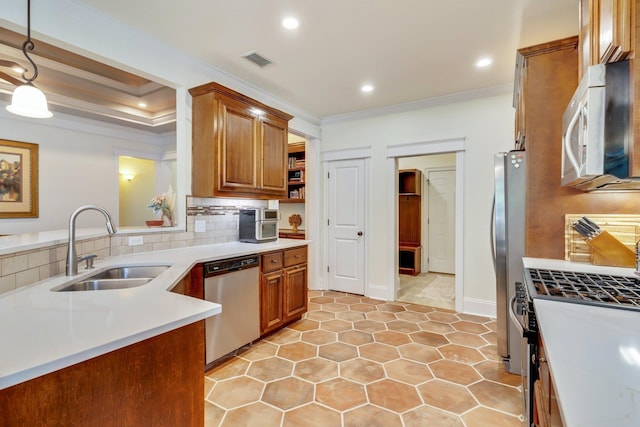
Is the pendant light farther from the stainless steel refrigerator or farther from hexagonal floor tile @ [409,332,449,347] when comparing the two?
hexagonal floor tile @ [409,332,449,347]

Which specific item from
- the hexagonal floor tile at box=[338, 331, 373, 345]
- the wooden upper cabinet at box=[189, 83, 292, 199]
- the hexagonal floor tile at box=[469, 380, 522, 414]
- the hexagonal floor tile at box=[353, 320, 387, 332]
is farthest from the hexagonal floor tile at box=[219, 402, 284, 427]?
the wooden upper cabinet at box=[189, 83, 292, 199]

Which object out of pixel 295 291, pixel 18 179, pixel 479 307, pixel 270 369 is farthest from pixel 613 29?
pixel 18 179

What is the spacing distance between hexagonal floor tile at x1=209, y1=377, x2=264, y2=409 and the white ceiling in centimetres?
267

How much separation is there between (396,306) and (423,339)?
0.97 m

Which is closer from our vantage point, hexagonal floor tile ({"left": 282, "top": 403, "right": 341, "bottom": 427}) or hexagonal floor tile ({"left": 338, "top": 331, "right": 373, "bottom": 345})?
hexagonal floor tile ({"left": 282, "top": 403, "right": 341, "bottom": 427})

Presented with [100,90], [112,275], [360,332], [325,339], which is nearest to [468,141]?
[360,332]

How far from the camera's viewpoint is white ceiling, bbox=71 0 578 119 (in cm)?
208

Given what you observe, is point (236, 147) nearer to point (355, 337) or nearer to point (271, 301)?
point (271, 301)

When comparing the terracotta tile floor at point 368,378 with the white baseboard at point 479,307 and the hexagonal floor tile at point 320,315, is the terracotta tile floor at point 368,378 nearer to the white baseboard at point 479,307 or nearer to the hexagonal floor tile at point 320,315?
the hexagonal floor tile at point 320,315

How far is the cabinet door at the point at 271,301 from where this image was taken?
274cm

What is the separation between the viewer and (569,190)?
6.62 ft

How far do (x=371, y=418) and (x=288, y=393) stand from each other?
0.58 m

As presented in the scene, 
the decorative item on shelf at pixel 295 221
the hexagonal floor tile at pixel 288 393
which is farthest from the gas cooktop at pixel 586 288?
the decorative item on shelf at pixel 295 221

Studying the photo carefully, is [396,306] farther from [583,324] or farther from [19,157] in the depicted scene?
[19,157]
